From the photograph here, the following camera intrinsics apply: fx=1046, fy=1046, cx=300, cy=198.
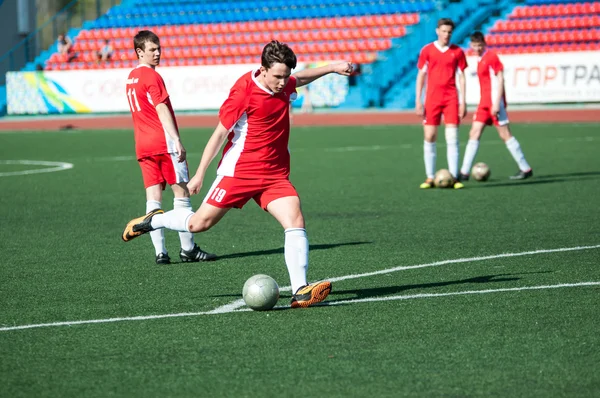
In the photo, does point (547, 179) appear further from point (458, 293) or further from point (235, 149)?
point (235, 149)

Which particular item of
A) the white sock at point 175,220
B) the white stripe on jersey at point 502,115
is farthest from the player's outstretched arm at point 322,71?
the white stripe on jersey at point 502,115

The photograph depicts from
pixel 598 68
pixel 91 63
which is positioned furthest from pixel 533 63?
pixel 91 63

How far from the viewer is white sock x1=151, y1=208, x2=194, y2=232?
7.40 meters

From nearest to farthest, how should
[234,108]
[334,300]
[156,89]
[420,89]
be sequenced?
[234,108], [334,300], [156,89], [420,89]

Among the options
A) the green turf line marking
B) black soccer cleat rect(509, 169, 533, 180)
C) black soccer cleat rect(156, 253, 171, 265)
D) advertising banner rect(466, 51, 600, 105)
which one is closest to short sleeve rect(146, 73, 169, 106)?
black soccer cleat rect(156, 253, 171, 265)

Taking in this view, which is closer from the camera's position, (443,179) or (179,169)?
(179,169)

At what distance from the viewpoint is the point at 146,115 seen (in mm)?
8750

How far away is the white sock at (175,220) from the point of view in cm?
740

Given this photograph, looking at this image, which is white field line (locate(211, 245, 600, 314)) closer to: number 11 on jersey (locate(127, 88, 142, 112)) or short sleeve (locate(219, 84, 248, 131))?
short sleeve (locate(219, 84, 248, 131))

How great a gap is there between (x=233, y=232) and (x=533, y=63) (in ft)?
68.5

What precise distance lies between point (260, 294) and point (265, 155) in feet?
3.16

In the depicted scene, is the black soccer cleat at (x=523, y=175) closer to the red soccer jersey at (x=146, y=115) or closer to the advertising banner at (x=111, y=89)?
the red soccer jersey at (x=146, y=115)

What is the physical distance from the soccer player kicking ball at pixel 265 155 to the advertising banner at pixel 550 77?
23277 mm

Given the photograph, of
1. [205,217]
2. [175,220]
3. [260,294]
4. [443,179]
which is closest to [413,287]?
[260,294]
